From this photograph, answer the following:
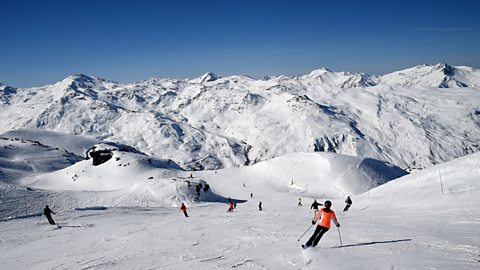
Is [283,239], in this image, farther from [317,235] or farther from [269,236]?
[317,235]

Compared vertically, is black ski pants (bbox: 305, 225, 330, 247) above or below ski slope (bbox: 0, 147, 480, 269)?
above

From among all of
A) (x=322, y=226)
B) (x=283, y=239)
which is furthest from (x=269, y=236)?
(x=322, y=226)

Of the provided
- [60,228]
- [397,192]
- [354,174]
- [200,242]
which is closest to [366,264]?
[200,242]

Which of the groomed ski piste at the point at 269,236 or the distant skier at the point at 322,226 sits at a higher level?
the distant skier at the point at 322,226

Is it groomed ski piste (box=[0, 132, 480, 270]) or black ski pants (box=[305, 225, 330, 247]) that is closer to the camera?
groomed ski piste (box=[0, 132, 480, 270])

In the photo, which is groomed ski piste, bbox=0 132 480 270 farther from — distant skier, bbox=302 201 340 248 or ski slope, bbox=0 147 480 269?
distant skier, bbox=302 201 340 248

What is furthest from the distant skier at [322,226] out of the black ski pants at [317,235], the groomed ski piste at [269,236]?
the groomed ski piste at [269,236]

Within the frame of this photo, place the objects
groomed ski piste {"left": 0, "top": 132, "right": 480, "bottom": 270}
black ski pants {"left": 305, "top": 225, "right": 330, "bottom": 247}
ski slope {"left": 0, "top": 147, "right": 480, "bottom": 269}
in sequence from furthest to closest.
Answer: black ski pants {"left": 305, "top": 225, "right": 330, "bottom": 247} < groomed ski piste {"left": 0, "top": 132, "right": 480, "bottom": 270} < ski slope {"left": 0, "top": 147, "right": 480, "bottom": 269}

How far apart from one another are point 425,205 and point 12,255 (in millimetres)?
26252

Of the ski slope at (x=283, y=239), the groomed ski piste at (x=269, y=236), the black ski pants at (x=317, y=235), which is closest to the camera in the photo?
the ski slope at (x=283, y=239)

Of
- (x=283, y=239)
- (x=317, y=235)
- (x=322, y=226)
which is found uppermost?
(x=322, y=226)

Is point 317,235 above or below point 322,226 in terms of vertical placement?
below

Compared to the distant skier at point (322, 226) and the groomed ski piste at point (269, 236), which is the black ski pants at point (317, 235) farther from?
the groomed ski piste at point (269, 236)

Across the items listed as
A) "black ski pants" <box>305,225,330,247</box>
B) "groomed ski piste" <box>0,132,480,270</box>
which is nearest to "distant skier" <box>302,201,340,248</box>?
"black ski pants" <box>305,225,330,247</box>
